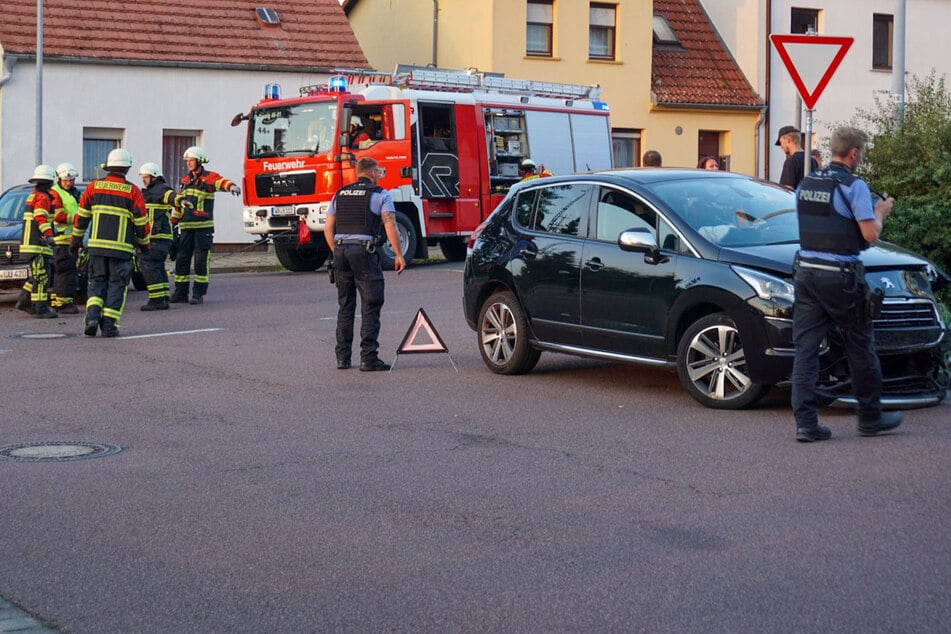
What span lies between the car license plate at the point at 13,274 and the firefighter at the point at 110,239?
286 cm

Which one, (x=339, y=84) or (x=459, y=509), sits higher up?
(x=339, y=84)

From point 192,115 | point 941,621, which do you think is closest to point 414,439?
point 941,621

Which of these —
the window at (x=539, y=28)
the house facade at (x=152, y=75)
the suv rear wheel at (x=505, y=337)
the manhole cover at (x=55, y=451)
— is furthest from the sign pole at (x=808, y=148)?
the window at (x=539, y=28)

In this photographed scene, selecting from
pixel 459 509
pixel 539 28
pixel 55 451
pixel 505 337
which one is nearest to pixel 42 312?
pixel 505 337

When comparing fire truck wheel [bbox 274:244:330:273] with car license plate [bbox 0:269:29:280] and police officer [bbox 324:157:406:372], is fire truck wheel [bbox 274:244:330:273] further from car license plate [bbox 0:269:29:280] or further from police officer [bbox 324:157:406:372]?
police officer [bbox 324:157:406:372]

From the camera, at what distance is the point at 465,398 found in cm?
1084

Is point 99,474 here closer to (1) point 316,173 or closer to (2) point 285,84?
(1) point 316,173

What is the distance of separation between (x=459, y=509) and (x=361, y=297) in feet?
18.7

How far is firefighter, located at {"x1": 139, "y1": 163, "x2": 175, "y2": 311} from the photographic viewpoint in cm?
1797

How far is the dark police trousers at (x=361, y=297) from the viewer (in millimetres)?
12523

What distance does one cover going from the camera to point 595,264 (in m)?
11.0

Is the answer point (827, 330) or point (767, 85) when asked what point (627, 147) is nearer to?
point (767, 85)

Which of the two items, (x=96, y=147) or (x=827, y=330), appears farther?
(x=96, y=147)

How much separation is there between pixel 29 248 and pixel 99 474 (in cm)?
1050
